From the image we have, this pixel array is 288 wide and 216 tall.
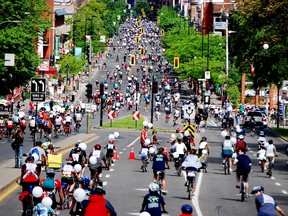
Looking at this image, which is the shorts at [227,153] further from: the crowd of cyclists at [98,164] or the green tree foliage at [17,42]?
the green tree foliage at [17,42]

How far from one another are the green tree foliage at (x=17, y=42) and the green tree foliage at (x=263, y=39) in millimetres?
16308

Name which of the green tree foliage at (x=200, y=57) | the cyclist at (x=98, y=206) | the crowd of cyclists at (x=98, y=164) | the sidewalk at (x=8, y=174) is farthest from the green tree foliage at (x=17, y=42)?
the cyclist at (x=98, y=206)

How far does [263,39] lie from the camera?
205ft

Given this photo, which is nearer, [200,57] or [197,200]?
[197,200]

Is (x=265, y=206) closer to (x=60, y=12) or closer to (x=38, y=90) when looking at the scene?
(x=38, y=90)

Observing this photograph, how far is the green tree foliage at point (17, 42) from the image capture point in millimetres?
81625

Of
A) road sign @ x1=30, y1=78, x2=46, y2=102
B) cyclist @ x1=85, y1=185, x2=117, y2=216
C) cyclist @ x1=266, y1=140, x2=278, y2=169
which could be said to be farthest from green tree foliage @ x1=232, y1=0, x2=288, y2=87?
cyclist @ x1=85, y1=185, x2=117, y2=216

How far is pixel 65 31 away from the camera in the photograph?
183 metres

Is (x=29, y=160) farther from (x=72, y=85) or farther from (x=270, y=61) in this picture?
(x=72, y=85)

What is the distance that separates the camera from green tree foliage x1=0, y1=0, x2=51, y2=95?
81625 mm

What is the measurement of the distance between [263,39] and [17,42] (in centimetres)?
2555

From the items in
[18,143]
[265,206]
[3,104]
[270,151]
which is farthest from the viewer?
[3,104]

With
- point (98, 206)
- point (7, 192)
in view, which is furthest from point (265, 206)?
point (7, 192)

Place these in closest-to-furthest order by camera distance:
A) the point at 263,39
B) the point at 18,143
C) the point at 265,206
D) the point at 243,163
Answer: the point at 265,206 → the point at 243,163 → the point at 18,143 → the point at 263,39
